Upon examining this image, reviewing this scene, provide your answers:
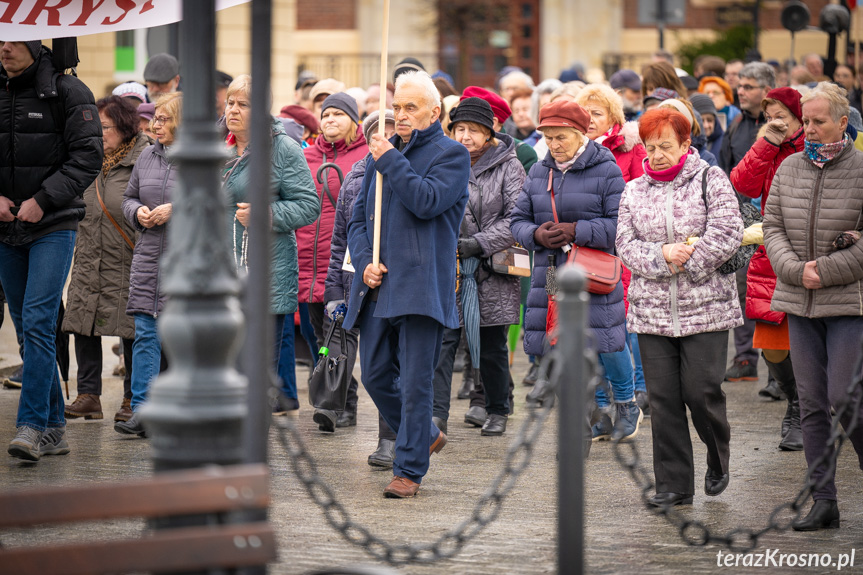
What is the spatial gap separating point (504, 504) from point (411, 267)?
1.31 m

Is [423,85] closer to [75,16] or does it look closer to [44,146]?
[75,16]

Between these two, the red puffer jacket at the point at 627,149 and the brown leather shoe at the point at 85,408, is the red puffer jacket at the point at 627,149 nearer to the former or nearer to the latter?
the red puffer jacket at the point at 627,149

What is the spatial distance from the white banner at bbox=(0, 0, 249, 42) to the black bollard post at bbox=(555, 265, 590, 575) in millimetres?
3530

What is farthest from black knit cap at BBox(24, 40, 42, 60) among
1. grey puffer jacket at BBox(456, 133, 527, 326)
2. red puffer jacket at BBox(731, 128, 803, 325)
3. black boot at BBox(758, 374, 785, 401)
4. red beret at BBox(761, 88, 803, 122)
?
black boot at BBox(758, 374, 785, 401)

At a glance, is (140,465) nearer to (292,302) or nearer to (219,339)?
(292,302)

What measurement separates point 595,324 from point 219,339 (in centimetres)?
460

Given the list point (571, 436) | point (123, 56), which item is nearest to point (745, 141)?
point (571, 436)

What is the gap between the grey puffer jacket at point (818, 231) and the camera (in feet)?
19.2

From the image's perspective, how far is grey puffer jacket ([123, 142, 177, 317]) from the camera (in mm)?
7871

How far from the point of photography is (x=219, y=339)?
3.49 meters

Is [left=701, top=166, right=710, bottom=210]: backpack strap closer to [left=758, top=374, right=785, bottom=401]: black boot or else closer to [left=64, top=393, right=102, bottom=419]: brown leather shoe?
[left=758, top=374, right=785, bottom=401]: black boot

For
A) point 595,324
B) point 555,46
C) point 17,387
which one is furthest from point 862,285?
point 555,46

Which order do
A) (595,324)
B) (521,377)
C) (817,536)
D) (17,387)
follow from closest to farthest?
(817,536), (595,324), (17,387), (521,377)

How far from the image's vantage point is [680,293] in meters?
6.24
